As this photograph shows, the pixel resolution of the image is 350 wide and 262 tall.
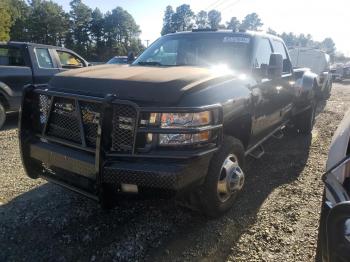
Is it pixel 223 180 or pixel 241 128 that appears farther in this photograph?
pixel 241 128

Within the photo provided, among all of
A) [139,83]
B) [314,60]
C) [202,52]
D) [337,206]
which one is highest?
[202,52]

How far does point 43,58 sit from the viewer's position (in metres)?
8.33

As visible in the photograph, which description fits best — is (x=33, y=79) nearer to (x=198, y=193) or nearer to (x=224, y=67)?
(x=224, y=67)

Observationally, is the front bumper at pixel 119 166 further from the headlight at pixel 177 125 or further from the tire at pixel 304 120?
the tire at pixel 304 120

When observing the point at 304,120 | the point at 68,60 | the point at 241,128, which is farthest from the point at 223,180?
the point at 68,60

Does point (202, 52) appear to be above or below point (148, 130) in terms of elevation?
above

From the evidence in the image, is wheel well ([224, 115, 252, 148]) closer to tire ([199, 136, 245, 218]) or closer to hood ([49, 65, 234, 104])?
tire ([199, 136, 245, 218])

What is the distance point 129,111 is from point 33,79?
5.99 meters

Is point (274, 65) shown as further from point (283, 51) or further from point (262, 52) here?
point (283, 51)

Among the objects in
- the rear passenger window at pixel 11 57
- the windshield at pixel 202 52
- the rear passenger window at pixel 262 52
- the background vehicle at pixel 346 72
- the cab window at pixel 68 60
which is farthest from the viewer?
the background vehicle at pixel 346 72

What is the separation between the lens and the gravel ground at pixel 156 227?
302cm

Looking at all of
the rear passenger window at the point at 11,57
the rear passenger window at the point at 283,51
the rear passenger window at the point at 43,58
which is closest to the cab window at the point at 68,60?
the rear passenger window at the point at 43,58

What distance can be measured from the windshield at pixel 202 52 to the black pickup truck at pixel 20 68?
13.6ft

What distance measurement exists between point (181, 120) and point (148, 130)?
0.95 ft
